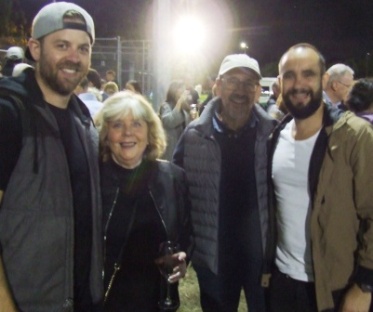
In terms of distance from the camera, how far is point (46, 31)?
231 centimetres

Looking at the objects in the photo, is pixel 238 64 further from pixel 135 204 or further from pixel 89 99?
pixel 89 99

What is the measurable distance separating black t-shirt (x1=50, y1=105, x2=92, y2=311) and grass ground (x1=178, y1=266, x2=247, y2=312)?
8.19 feet

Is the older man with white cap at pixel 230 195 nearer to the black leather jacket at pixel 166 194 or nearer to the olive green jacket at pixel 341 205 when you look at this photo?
the black leather jacket at pixel 166 194

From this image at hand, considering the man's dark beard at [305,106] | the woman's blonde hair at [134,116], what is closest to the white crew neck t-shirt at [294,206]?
the man's dark beard at [305,106]

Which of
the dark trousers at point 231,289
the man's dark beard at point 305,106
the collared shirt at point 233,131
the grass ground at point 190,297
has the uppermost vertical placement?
the man's dark beard at point 305,106

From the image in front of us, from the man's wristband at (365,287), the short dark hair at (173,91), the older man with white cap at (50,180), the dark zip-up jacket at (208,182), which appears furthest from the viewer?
the short dark hair at (173,91)

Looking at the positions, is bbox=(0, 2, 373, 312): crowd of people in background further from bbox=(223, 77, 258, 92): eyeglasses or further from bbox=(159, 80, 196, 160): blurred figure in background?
bbox=(159, 80, 196, 160): blurred figure in background

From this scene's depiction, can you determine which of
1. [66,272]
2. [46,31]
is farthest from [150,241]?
[46,31]

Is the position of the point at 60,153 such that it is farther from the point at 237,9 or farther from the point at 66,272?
the point at 237,9

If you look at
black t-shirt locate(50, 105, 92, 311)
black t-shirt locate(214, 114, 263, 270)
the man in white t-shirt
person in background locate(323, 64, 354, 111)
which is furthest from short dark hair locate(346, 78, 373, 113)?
black t-shirt locate(50, 105, 92, 311)

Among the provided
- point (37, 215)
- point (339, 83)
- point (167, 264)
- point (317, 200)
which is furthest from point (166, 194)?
point (339, 83)

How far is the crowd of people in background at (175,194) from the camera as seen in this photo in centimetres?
210

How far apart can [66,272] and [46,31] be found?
1.17m

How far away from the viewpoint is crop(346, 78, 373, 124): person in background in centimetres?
425
